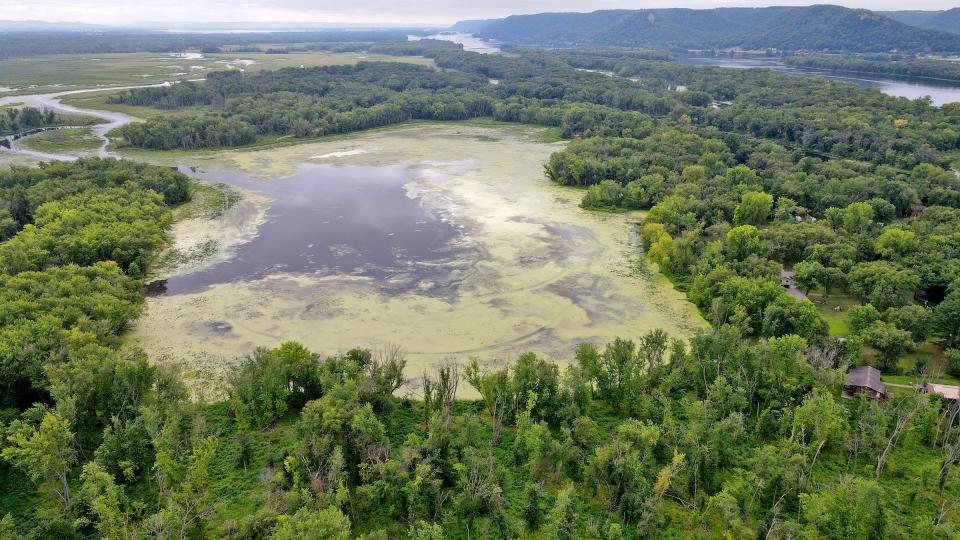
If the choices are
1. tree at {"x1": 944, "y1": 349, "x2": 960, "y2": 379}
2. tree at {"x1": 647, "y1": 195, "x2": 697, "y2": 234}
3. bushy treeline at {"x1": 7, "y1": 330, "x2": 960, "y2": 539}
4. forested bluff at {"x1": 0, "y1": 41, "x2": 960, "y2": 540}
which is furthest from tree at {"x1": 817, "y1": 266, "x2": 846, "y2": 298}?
tree at {"x1": 647, "y1": 195, "x2": 697, "y2": 234}

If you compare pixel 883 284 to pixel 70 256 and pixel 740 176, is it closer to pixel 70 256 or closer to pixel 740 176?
pixel 740 176

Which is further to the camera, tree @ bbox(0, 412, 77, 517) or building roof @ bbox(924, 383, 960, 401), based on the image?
building roof @ bbox(924, 383, 960, 401)

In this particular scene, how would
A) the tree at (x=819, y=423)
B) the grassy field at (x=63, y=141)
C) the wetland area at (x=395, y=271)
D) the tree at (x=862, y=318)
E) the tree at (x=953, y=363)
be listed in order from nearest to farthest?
the tree at (x=819, y=423) < the tree at (x=953, y=363) < the tree at (x=862, y=318) < the wetland area at (x=395, y=271) < the grassy field at (x=63, y=141)

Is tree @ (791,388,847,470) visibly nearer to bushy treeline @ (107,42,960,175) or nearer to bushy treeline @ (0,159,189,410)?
bushy treeline @ (0,159,189,410)

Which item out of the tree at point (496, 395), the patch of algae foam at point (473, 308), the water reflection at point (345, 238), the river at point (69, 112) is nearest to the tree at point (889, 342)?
the patch of algae foam at point (473, 308)

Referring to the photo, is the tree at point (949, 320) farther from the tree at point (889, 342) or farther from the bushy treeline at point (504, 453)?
the bushy treeline at point (504, 453)

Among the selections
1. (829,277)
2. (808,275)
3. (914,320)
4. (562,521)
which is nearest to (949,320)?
(914,320)

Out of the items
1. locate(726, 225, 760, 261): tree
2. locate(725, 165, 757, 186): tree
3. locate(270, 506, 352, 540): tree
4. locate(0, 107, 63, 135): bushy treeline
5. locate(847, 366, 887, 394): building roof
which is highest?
locate(0, 107, 63, 135): bushy treeline
